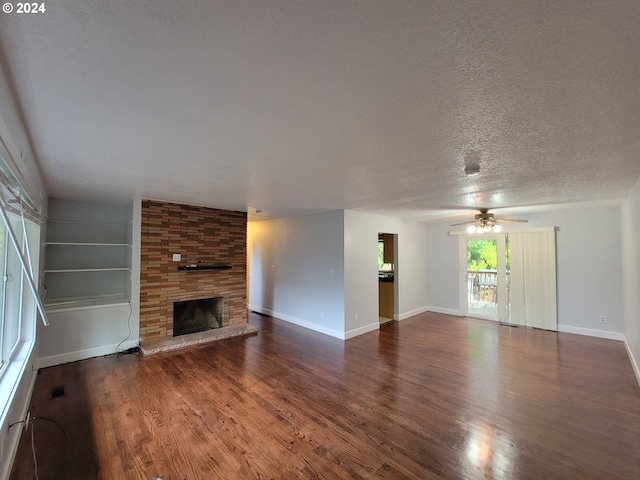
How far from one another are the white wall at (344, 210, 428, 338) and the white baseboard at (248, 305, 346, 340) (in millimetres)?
211

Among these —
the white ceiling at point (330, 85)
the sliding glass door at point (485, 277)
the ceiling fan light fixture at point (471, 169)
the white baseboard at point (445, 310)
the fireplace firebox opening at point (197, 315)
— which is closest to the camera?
the white ceiling at point (330, 85)

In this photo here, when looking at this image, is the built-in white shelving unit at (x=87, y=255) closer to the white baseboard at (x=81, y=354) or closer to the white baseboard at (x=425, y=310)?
the white baseboard at (x=81, y=354)

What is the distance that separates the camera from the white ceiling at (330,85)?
928mm

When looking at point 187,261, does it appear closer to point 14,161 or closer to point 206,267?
point 206,267

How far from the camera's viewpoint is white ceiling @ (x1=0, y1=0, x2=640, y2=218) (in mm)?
928

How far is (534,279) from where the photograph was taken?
5590mm

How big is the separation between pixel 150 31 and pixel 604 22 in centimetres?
154

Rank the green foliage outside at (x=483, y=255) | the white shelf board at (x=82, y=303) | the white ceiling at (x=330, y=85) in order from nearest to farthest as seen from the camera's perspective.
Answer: the white ceiling at (x=330, y=85), the white shelf board at (x=82, y=303), the green foliage outside at (x=483, y=255)

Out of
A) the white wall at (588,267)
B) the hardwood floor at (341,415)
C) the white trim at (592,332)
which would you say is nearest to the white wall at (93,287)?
the hardwood floor at (341,415)

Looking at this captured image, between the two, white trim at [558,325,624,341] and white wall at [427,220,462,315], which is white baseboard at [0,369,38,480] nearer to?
white wall at [427,220,462,315]

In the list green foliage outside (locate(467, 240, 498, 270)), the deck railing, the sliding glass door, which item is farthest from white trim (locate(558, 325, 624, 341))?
green foliage outside (locate(467, 240, 498, 270))

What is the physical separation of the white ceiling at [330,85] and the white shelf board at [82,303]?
218cm

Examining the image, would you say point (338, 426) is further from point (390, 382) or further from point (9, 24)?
point (9, 24)

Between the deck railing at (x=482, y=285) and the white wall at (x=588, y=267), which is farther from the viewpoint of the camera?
the deck railing at (x=482, y=285)
